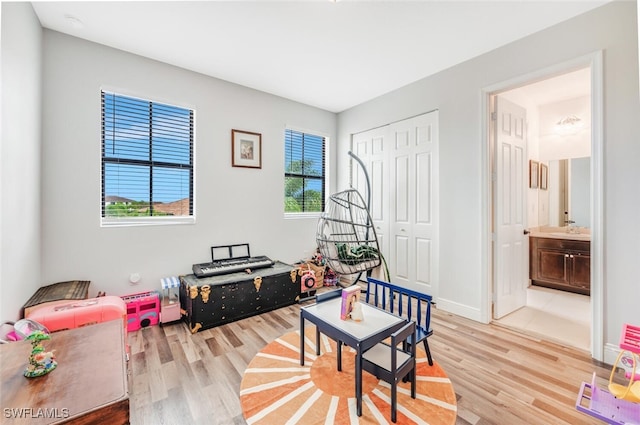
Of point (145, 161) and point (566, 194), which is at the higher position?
point (145, 161)

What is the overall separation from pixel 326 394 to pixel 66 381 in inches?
56.0

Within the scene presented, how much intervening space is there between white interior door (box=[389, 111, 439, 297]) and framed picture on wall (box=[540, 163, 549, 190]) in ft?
7.72

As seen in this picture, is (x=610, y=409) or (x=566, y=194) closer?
(x=610, y=409)

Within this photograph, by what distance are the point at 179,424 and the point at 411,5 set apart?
3.44 m

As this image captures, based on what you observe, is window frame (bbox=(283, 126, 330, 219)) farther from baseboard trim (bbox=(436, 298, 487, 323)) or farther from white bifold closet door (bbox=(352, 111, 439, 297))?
baseboard trim (bbox=(436, 298, 487, 323))

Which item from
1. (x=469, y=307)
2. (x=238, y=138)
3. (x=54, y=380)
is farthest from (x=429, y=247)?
(x=54, y=380)

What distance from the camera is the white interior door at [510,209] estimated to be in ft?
10.0

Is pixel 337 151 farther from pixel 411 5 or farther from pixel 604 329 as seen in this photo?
pixel 604 329

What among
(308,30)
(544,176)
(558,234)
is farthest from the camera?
(544,176)

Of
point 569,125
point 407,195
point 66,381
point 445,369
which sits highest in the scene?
point 569,125

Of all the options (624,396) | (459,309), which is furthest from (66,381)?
(459,309)

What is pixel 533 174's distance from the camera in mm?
4242

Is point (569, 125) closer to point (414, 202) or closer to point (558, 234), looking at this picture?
point (558, 234)

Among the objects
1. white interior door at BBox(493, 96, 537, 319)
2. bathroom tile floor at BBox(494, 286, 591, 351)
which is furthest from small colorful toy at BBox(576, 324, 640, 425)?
white interior door at BBox(493, 96, 537, 319)
